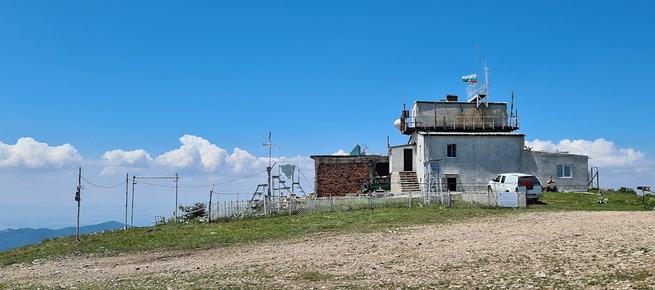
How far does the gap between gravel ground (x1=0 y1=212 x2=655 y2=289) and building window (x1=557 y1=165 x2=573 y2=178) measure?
23.2 metres

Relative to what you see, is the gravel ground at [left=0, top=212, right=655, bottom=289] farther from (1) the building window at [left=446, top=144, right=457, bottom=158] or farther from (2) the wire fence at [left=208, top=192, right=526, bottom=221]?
(1) the building window at [left=446, top=144, right=457, bottom=158]

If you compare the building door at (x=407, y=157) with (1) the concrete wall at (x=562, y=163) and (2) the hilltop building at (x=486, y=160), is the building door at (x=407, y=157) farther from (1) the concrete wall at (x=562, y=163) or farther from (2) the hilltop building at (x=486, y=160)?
(1) the concrete wall at (x=562, y=163)

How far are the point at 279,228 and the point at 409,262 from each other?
39.2ft

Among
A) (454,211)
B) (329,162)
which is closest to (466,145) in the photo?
(329,162)

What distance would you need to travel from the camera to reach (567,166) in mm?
42438

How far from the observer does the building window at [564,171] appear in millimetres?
42344

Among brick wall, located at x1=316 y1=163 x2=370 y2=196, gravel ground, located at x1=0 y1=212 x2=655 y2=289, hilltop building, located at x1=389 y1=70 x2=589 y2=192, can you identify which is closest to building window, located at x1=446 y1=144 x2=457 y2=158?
hilltop building, located at x1=389 y1=70 x2=589 y2=192

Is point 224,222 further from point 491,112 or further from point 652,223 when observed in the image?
point 491,112

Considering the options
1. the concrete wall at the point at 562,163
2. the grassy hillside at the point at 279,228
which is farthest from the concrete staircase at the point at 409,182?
the grassy hillside at the point at 279,228

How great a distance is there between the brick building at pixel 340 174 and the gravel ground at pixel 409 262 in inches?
1032

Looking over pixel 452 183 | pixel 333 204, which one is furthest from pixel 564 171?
pixel 333 204

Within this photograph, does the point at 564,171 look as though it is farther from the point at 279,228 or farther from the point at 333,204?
the point at 279,228

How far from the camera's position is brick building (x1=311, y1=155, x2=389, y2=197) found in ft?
153

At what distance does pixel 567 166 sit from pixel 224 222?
1081 inches
